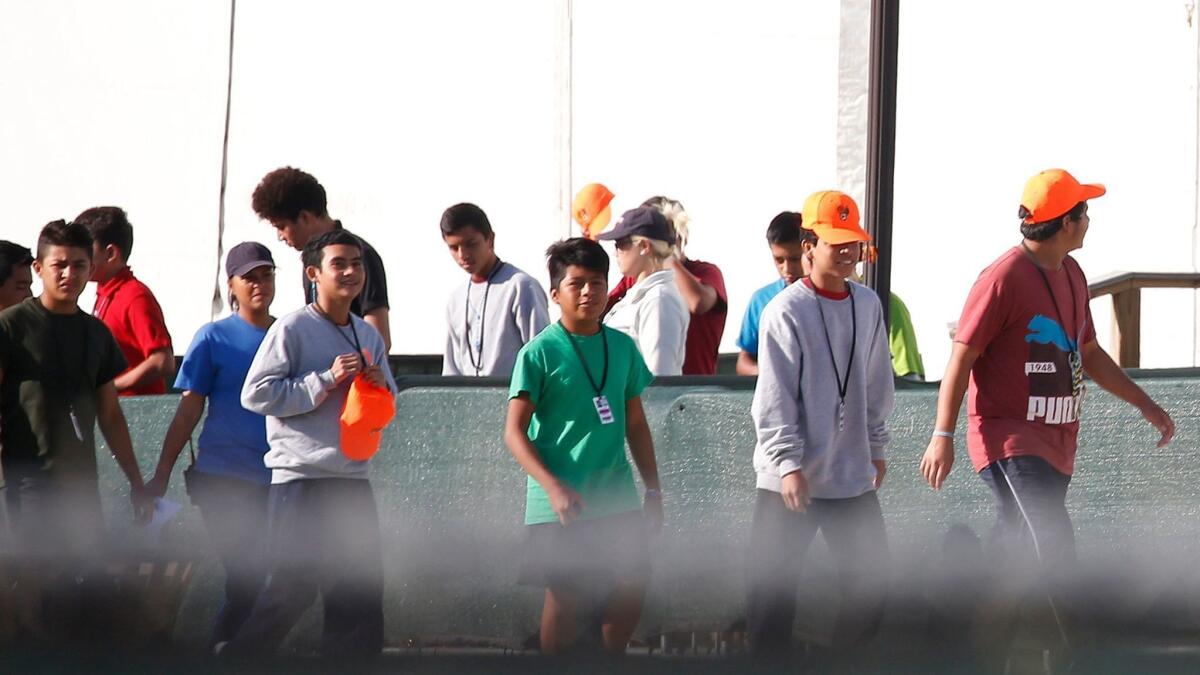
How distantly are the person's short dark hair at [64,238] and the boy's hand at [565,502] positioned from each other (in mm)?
1709

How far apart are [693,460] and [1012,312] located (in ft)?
4.46

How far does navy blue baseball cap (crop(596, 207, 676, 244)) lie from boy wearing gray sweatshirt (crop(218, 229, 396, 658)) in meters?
1.17

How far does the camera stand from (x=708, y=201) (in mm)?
9648

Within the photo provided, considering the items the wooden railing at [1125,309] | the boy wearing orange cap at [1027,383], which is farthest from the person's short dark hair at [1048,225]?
the wooden railing at [1125,309]

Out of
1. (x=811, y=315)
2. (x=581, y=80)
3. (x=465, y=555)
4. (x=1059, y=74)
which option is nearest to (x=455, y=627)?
(x=465, y=555)

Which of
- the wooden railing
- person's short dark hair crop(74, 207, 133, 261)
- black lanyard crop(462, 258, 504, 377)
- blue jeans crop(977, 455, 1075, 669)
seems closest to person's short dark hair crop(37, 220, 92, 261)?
person's short dark hair crop(74, 207, 133, 261)

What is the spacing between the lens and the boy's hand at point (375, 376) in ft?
17.7

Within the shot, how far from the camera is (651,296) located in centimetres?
640

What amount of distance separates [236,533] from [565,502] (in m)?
→ 1.34

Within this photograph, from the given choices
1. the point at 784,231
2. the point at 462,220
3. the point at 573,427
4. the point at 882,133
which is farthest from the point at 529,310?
the point at 882,133

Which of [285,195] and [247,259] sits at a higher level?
[285,195]

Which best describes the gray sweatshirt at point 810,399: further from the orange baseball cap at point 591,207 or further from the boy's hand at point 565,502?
the orange baseball cap at point 591,207

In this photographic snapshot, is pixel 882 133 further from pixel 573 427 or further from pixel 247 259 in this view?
pixel 247 259

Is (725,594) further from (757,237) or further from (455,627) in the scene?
(757,237)
